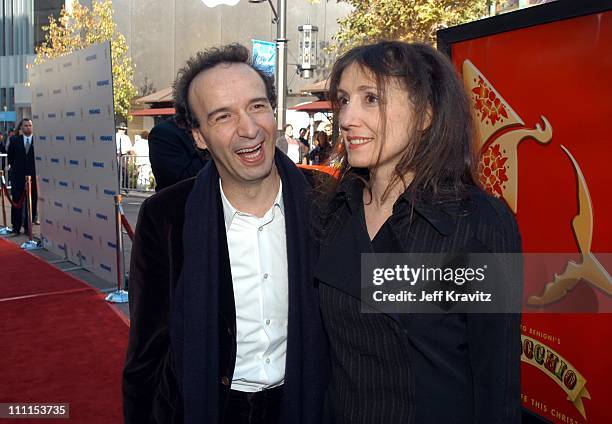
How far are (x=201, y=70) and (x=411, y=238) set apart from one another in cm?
115

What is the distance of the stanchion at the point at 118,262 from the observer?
23.9 feet

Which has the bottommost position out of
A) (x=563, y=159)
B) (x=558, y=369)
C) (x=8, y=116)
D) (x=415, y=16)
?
(x=558, y=369)

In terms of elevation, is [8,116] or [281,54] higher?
[8,116]

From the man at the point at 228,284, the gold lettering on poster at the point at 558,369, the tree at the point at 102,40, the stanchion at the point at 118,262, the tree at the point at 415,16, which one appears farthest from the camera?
the tree at the point at 102,40

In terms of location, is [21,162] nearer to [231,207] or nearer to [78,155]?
[78,155]

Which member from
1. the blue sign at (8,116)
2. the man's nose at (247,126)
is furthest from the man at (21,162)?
the blue sign at (8,116)

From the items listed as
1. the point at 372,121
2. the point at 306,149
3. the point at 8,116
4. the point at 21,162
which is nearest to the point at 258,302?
the point at 372,121

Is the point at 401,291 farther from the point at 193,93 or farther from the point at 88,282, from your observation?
the point at 88,282

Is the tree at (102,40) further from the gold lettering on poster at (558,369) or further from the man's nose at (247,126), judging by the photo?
the gold lettering on poster at (558,369)

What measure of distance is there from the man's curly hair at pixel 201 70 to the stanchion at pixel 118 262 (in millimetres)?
5003

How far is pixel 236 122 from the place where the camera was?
2354mm

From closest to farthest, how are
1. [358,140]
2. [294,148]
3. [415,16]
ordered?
[358,140], [415,16], [294,148]

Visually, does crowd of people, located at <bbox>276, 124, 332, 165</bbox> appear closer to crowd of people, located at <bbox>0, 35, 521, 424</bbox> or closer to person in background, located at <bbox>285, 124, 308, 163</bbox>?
person in background, located at <bbox>285, 124, 308, 163</bbox>

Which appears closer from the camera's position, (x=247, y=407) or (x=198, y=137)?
(x=247, y=407)
